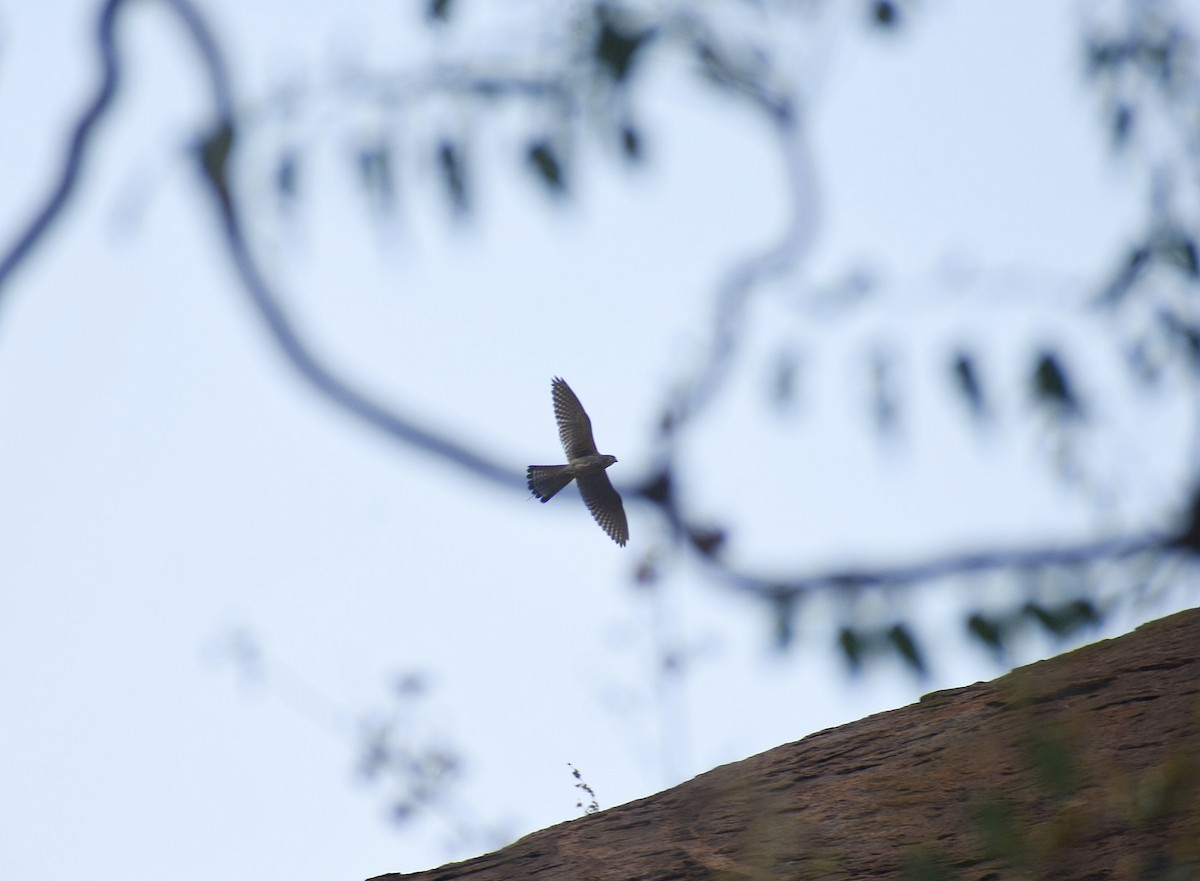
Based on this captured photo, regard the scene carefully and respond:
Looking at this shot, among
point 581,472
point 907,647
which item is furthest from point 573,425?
point 907,647

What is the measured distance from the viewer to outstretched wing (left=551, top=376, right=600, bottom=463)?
198 inches

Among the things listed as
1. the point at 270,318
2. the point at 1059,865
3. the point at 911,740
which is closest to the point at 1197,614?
the point at 911,740

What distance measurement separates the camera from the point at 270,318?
3904mm

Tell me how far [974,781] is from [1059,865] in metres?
0.59

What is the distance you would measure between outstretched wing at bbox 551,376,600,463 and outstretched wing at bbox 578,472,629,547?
0.19 meters

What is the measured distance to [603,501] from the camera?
4.78m

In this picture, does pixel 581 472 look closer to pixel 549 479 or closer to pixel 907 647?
pixel 549 479

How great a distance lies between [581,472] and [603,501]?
13 cm

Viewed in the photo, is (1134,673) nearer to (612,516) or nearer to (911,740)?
(911,740)

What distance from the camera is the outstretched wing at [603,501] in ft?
15.3

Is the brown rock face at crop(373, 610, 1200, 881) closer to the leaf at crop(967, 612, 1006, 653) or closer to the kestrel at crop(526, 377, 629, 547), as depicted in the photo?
the leaf at crop(967, 612, 1006, 653)

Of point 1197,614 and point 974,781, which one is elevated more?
point 1197,614

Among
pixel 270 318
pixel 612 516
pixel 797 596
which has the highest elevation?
pixel 270 318

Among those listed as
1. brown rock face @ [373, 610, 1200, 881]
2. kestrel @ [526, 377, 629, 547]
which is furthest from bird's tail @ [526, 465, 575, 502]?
brown rock face @ [373, 610, 1200, 881]
